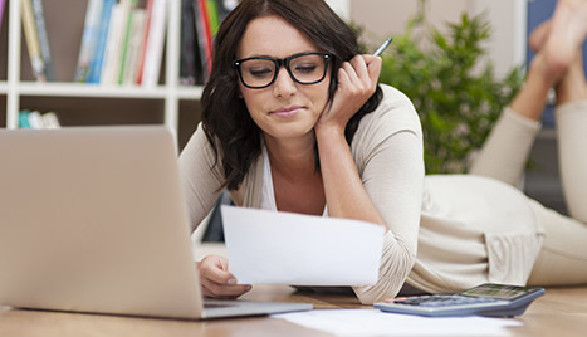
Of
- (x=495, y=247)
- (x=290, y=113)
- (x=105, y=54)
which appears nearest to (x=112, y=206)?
(x=290, y=113)

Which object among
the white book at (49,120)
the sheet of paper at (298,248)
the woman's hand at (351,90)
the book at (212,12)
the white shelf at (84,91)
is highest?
the book at (212,12)

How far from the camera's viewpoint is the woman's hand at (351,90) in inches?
55.9

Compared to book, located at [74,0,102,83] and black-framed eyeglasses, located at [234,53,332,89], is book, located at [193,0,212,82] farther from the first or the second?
black-framed eyeglasses, located at [234,53,332,89]

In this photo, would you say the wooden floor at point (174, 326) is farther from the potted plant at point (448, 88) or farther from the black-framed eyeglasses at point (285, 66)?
the potted plant at point (448, 88)

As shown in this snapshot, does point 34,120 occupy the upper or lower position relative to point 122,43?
lower

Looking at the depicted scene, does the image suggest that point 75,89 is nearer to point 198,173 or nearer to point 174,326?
point 198,173

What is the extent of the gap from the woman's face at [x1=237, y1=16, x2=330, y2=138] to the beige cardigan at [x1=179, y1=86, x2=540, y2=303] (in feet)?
0.42

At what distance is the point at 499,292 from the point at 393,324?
0.21 m

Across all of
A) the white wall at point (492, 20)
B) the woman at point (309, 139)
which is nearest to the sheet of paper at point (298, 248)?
the woman at point (309, 139)

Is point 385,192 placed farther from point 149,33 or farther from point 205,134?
point 149,33

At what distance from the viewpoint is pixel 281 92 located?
4.40ft

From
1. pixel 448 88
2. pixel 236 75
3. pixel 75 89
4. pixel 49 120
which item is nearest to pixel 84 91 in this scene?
pixel 75 89

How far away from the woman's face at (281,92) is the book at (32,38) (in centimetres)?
145

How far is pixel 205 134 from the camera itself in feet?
5.24
